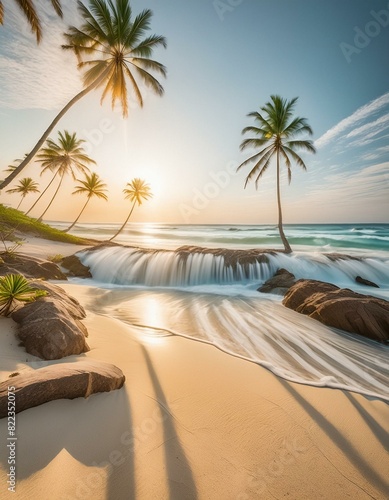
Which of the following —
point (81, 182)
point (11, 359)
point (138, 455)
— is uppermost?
point (81, 182)

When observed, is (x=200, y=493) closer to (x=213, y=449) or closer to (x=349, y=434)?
(x=213, y=449)

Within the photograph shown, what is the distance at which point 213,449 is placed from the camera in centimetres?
194

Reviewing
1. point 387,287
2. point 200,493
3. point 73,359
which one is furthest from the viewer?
point 387,287

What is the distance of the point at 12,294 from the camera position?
3391mm

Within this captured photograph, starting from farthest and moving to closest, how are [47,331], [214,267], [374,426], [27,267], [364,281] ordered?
[214,267], [364,281], [27,267], [47,331], [374,426]

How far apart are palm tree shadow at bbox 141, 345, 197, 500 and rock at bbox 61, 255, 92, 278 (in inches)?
496

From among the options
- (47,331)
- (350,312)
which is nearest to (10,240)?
(47,331)

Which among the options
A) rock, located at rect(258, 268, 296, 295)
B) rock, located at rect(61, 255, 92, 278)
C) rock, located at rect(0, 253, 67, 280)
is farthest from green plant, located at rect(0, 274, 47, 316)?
rock, located at rect(61, 255, 92, 278)

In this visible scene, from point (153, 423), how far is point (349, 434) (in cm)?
205

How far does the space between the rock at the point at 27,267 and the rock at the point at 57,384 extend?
21.9 feet

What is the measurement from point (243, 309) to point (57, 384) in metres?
6.69

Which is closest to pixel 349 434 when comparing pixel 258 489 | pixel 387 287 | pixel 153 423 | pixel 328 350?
pixel 258 489

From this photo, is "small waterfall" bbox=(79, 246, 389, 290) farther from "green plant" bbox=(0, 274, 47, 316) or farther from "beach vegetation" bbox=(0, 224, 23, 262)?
"green plant" bbox=(0, 274, 47, 316)

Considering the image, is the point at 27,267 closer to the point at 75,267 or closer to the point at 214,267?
the point at 75,267
